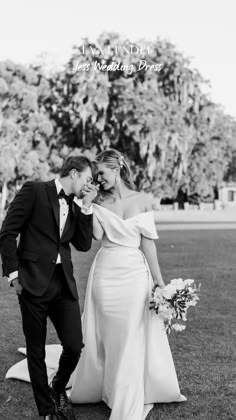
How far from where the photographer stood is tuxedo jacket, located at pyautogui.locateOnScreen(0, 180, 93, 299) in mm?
3750

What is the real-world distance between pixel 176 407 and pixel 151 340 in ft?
1.96

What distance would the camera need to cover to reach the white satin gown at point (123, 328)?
4164 mm

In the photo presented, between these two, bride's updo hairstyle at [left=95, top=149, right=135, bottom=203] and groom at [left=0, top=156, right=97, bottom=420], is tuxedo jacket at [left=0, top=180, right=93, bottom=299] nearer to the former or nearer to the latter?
groom at [left=0, top=156, right=97, bottom=420]

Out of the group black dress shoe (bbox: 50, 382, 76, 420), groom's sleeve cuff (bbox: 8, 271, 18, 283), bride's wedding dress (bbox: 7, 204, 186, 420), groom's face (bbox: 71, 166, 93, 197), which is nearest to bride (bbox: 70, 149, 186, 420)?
bride's wedding dress (bbox: 7, 204, 186, 420)

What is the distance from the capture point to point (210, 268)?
12.8m

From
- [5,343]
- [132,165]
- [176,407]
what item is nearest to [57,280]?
[176,407]

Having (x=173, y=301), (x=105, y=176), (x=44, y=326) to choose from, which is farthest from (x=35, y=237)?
(x=173, y=301)

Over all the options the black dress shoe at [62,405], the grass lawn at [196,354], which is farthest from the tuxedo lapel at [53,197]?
Answer: the grass lawn at [196,354]

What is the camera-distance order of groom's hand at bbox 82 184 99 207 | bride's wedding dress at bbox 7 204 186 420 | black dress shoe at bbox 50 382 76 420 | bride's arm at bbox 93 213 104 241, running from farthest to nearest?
1. bride's arm at bbox 93 213 104 241
2. bride's wedding dress at bbox 7 204 186 420
3. black dress shoe at bbox 50 382 76 420
4. groom's hand at bbox 82 184 99 207

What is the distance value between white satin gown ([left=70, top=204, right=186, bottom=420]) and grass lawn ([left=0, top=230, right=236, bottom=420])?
201mm

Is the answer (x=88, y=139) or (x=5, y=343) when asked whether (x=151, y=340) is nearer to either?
(x=5, y=343)

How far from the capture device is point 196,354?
19.6ft

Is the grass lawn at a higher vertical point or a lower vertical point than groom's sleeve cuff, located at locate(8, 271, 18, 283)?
lower

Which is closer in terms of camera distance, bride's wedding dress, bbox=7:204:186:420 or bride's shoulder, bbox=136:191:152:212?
bride's wedding dress, bbox=7:204:186:420
